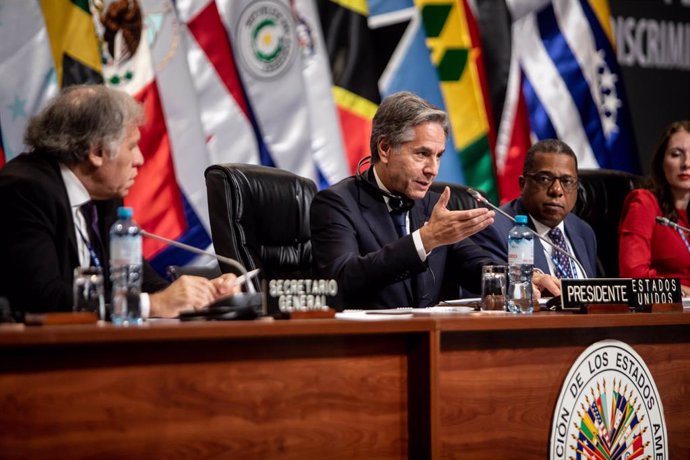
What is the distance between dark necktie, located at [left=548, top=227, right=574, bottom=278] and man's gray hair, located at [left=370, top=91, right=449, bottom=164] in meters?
0.67

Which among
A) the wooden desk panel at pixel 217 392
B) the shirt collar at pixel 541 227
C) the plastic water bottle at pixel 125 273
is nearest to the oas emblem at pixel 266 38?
the shirt collar at pixel 541 227

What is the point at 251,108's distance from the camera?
3.95 m

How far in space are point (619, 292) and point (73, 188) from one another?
142cm

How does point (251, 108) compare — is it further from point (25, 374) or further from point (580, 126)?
point (25, 374)

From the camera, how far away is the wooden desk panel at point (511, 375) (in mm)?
2020

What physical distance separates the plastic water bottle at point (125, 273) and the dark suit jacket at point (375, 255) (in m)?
0.87

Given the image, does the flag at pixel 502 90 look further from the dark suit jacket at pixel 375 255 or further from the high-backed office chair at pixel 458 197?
the dark suit jacket at pixel 375 255

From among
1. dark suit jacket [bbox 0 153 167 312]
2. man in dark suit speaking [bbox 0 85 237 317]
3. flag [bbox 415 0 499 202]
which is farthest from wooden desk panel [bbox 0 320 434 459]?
flag [bbox 415 0 499 202]

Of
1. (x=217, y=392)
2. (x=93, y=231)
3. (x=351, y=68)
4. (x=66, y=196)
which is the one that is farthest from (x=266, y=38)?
(x=217, y=392)

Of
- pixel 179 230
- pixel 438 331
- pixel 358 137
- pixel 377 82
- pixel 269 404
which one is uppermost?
pixel 377 82

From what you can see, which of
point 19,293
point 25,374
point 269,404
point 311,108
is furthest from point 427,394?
point 311,108

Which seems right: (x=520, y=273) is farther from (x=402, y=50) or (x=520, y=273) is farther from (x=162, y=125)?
(x=402, y=50)

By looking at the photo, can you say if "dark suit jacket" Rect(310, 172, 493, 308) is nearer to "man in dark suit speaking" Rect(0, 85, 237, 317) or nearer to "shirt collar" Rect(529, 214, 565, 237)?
"shirt collar" Rect(529, 214, 565, 237)

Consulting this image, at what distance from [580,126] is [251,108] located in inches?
76.0
